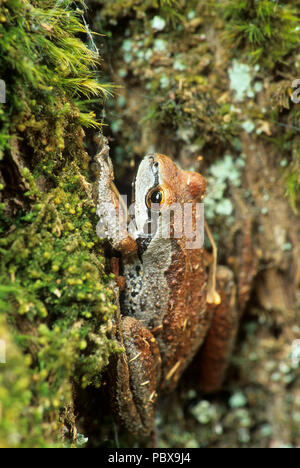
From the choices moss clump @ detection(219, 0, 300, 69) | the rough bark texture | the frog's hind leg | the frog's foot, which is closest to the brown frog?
the frog's foot

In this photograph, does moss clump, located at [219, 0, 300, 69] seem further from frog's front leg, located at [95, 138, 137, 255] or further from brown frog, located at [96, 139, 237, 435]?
frog's front leg, located at [95, 138, 137, 255]

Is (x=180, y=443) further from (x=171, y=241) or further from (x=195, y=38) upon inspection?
(x=195, y=38)

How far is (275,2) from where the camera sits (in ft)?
8.13

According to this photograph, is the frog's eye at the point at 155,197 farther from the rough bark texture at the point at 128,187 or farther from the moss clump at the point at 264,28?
the moss clump at the point at 264,28

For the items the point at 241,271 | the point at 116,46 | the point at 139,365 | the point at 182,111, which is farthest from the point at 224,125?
the point at 139,365

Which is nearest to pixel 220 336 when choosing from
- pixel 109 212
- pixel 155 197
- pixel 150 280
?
pixel 150 280

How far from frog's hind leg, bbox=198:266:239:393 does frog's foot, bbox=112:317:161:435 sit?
0.79 meters

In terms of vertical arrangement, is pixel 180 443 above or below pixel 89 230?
below

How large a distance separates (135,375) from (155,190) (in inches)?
50.1

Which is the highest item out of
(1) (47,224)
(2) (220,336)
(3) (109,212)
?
(3) (109,212)

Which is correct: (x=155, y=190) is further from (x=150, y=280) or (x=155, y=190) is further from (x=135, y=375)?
(x=135, y=375)

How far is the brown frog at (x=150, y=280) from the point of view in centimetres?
218

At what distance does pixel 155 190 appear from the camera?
7.43ft

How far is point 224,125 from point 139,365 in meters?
2.04
